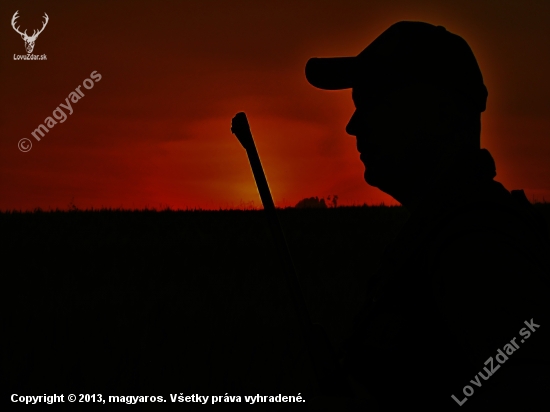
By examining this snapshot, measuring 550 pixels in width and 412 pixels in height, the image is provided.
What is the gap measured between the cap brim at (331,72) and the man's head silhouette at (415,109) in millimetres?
80

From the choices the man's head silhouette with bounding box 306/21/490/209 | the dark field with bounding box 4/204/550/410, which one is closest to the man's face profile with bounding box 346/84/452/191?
the man's head silhouette with bounding box 306/21/490/209

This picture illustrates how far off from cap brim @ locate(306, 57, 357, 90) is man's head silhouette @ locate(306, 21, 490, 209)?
0.08 m

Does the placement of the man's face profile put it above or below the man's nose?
below

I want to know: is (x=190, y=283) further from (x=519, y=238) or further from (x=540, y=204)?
(x=540, y=204)

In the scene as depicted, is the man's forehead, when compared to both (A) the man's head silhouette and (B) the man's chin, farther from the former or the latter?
(B) the man's chin

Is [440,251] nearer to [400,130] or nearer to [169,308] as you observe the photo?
[400,130]

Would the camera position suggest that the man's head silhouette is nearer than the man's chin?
Yes

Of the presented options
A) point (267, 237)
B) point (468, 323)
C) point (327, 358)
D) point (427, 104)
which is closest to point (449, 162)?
point (427, 104)

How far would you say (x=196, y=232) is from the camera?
54.6ft

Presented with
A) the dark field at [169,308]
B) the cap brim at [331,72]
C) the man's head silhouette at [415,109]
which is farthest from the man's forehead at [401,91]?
the dark field at [169,308]

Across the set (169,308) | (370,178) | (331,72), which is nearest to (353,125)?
(370,178)

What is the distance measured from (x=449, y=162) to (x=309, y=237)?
14.1 m

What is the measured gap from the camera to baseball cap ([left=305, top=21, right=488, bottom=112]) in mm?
1943

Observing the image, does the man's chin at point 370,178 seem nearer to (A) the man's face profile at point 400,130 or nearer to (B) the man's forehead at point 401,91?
(A) the man's face profile at point 400,130
